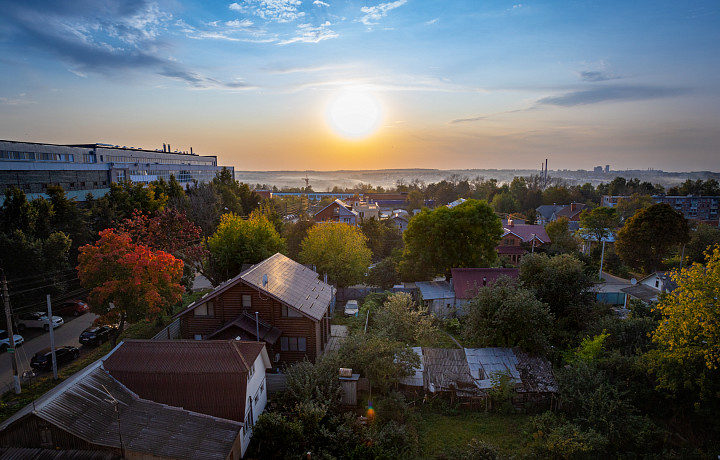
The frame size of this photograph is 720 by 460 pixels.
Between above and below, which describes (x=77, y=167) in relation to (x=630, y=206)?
above

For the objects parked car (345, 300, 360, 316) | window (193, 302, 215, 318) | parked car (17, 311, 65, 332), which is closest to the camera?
window (193, 302, 215, 318)

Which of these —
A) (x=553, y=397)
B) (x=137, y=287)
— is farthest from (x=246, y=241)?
(x=553, y=397)

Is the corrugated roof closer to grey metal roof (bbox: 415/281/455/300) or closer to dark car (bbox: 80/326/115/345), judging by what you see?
dark car (bbox: 80/326/115/345)

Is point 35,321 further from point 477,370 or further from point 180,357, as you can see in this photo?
point 477,370

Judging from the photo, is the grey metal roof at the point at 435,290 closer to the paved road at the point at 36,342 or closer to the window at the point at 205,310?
the window at the point at 205,310

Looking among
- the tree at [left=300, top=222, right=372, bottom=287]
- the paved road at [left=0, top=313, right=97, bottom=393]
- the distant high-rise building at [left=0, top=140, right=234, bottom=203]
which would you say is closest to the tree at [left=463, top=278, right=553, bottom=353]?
the tree at [left=300, top=222, right=372, bottom=287]

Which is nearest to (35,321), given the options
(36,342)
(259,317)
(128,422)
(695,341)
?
(36,342)

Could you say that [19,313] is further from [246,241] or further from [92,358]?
[246,241]
